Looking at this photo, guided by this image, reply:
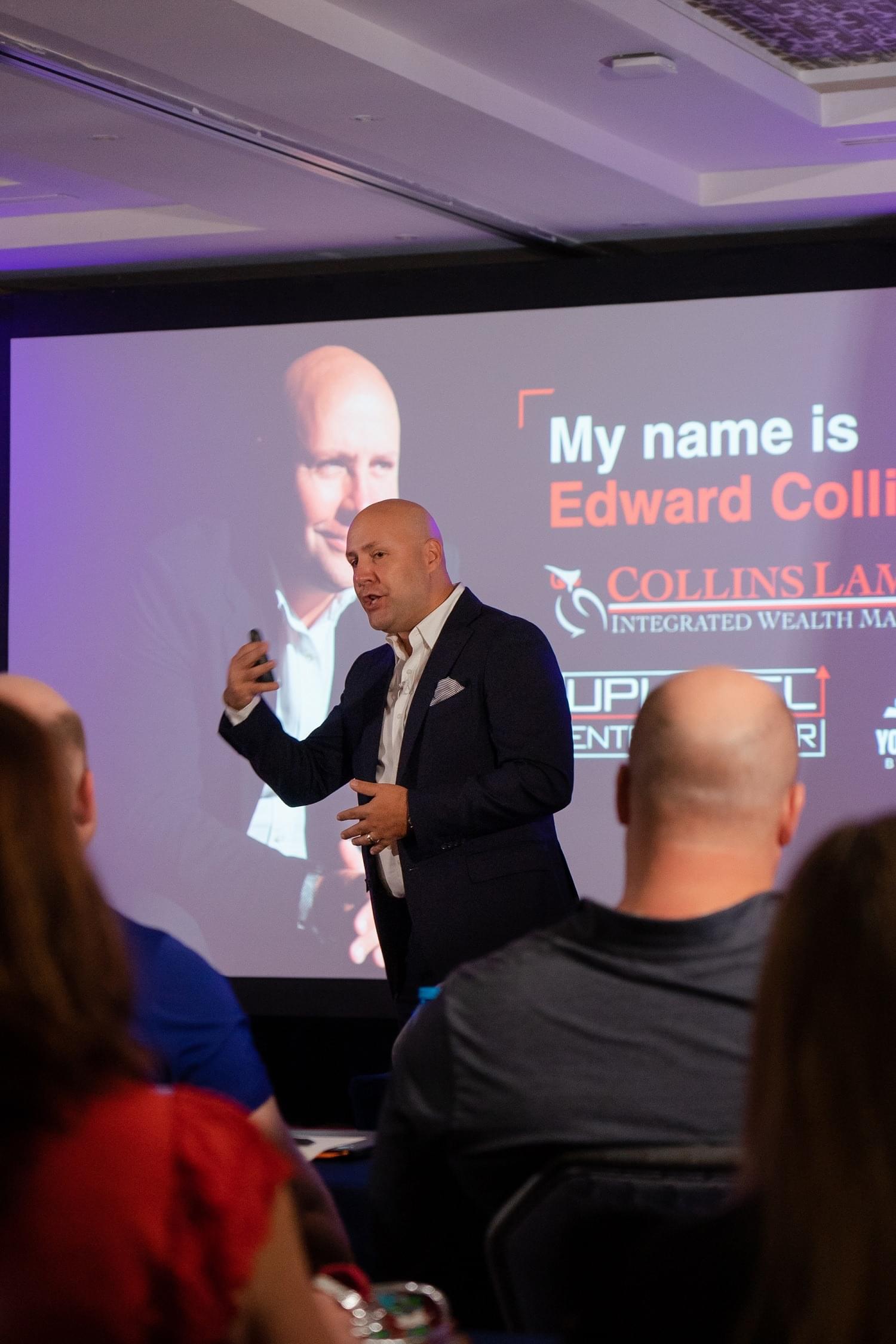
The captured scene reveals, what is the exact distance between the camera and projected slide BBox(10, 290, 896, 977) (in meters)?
5.25

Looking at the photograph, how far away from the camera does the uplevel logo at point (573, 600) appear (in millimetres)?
5422

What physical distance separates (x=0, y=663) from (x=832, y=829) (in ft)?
17.4

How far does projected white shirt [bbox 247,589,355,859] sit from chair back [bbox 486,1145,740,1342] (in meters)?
4.11

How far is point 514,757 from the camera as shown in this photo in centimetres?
339

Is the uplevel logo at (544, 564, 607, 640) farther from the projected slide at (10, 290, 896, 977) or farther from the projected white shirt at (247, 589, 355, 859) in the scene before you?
→ the projected white shirt at (247, 589, 355, 859)

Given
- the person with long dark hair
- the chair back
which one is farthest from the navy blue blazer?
the person with long dark hair

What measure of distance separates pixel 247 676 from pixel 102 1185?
8.22 feet

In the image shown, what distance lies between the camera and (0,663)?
5.94 metres

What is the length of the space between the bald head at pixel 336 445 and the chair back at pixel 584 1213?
4211 millimetres

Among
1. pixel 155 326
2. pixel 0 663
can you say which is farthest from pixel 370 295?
pixel 0 663

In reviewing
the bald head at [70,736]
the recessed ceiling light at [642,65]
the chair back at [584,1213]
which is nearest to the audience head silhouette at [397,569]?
the recessed ceiling light at [642,65]

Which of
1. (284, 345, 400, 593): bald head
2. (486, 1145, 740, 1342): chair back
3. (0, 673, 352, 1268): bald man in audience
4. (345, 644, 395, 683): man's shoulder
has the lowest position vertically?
(486, 1145, 740, 1342): chair back

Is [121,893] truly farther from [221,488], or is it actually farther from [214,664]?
[221,488]

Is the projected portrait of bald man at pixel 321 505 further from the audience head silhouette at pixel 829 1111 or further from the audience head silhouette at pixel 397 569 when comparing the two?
the audience head silhouette at pixel 829 1111
